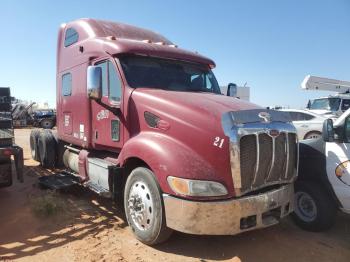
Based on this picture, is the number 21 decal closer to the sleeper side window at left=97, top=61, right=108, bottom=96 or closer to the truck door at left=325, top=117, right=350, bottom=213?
the truck door at left=325, top=117, right=350, bottom=213

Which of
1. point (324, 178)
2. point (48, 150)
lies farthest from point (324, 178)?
point (48, 150)

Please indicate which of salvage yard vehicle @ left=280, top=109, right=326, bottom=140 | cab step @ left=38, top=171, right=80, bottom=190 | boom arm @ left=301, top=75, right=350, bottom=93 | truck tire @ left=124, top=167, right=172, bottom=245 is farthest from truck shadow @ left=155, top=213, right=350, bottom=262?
boom arm @ left=301, top=75, right=350, bottom=93

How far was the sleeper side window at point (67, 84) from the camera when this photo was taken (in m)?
7.44

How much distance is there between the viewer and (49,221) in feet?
18.1

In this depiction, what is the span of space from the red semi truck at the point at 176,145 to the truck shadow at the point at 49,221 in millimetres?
460

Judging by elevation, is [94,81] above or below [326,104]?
above

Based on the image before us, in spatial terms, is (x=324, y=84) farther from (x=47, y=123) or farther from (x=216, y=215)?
(x=47, y=123)

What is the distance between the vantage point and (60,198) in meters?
6.69

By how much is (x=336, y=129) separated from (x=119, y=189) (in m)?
3.15

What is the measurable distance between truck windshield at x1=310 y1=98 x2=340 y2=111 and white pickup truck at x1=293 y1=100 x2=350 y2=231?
13.8 metres

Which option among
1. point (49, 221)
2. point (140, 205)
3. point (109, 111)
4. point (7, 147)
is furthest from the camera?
point (7, 147)

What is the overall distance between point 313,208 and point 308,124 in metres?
9.60

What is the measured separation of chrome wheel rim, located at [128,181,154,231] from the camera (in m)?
4.58

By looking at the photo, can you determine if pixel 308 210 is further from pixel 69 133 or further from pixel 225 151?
pixel 69 133
